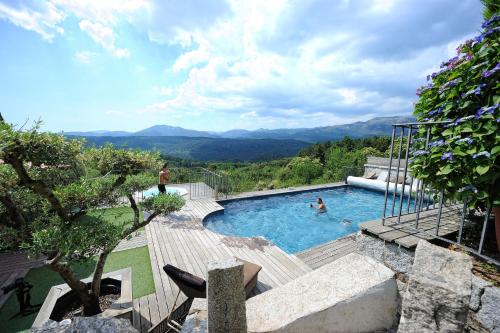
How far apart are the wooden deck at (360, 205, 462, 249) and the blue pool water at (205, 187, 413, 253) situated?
542 centimetres

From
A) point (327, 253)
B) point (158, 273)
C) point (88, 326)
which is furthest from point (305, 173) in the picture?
point (88, 326)

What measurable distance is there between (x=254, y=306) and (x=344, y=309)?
999 mm

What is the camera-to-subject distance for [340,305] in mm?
2244

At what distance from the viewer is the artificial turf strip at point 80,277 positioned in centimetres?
321

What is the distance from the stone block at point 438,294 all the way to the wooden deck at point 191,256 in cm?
277

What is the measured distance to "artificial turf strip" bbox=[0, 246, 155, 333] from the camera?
321 centimetres

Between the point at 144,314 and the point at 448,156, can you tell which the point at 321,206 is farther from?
the point at 448,156

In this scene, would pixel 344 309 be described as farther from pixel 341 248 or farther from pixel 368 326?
pixel 341 248

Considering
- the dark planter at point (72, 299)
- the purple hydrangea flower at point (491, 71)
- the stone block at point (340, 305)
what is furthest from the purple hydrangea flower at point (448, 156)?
the dark planter at point (72, 299)

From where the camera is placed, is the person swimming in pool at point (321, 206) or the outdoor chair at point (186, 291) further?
the person swimming in pool at point (321, 206)

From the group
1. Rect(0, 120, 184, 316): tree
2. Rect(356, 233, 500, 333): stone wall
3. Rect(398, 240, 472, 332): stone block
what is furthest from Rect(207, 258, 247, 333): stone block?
Rect(356, 233, 500, 333): stone wall

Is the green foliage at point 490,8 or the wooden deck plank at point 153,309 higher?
the green foliage at point 490,8

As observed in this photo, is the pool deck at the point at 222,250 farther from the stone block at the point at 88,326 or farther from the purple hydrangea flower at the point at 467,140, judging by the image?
the purple hydrangea flower at the point at 467,140

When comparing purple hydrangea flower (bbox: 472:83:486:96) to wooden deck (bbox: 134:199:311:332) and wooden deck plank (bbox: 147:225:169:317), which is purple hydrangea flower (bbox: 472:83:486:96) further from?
wooden deck plank (bbox: 147:225:169:317)
